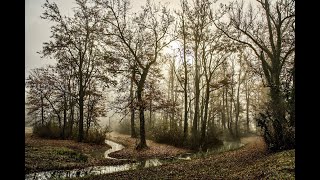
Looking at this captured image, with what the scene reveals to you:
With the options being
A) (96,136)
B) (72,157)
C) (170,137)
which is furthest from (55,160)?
(170,137)

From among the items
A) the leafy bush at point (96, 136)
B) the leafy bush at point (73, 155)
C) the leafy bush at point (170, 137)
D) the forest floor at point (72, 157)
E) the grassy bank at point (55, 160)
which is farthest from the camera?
the leafy bush at point (96, 136)

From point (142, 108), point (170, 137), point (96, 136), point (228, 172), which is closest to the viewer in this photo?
point (228, 172)

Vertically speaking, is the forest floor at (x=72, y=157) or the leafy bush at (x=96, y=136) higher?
the leafy bush at (x=96, y=136)

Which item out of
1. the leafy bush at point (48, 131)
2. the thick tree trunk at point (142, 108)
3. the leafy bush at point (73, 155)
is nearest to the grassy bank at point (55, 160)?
the leafy bush at point (73, 155)

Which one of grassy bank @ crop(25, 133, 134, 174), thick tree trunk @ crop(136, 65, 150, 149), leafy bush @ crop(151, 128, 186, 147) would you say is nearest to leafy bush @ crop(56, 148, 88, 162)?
grassy bank @ crop(25, 133, 134, 174)

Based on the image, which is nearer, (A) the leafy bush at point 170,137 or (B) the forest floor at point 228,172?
(B) the forest floor at point 228,172

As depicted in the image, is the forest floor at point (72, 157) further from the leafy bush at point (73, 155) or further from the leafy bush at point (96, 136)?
the leafy bush at point (96, 136)

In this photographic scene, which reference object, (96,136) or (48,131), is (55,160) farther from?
(48,131)

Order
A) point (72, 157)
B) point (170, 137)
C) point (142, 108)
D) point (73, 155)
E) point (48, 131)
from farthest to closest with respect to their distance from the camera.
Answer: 1. point (48, 131)
2. point (170, 137)
3. point (142, 108)
4. point (73, 155)
5. point (72, 157)

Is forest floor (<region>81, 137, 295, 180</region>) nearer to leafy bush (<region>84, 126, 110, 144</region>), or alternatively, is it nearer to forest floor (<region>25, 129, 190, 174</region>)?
forest floor (<region>25, 129, 190, 174</region>)

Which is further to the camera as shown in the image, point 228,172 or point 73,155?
point 73,155

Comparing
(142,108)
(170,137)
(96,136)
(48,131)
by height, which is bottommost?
(170,137)
